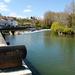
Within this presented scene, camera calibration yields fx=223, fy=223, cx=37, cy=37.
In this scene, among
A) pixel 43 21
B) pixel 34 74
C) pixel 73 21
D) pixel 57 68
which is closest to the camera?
→ pixel 34 74

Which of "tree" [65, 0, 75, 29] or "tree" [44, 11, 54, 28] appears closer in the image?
"tree" [65, 0, 75, 29]

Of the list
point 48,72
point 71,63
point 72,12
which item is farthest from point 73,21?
point 48,72

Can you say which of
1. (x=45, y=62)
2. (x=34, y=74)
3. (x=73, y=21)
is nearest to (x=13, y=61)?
(x=34, y=74)

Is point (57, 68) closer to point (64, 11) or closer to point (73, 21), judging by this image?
point (73, 21)

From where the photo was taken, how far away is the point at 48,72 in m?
19.4

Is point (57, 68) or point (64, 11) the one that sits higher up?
point (64, 11)

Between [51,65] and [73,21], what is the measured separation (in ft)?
151

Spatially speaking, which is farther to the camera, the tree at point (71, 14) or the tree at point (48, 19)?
the tree at point (48, 19)

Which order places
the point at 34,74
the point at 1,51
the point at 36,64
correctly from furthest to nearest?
the point at 36,64, the point at 34,74, the point at 1,51

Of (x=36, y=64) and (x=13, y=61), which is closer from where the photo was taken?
(x=13, y=61)

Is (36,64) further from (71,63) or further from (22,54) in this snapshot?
(22,54)

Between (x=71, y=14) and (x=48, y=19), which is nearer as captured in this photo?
(x=71, y=14)

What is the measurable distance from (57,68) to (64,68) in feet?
2.19

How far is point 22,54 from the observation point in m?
16.6
